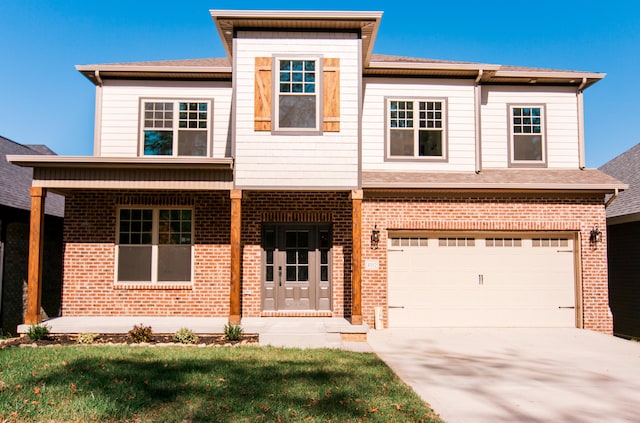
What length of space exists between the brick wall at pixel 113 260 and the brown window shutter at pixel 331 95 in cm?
320

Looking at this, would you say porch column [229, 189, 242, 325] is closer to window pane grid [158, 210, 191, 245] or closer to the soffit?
window pane grid [158, 210, 191, 245]

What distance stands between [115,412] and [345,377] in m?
3.06

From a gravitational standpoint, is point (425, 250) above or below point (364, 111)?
below

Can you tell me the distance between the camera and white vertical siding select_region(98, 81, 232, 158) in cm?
1287

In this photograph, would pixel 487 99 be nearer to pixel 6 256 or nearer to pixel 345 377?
pixel 345 377

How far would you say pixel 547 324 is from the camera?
1231cm

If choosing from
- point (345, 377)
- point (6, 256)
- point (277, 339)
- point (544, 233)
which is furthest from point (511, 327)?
point (6, 256)

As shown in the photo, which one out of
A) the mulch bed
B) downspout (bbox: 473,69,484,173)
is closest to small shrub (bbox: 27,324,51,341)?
the mulch bed

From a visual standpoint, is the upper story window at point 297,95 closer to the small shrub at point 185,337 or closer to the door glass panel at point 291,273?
the door glass panel at point 291,273

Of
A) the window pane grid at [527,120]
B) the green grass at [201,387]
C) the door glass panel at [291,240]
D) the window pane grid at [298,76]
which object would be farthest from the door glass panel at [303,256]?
the window pane grid at [527,120]

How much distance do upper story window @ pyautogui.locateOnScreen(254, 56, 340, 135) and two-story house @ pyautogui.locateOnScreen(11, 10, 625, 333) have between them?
31mm

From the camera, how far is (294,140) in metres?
11.3

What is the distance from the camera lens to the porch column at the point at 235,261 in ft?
35.2

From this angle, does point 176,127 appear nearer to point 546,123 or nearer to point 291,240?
point 291,240
